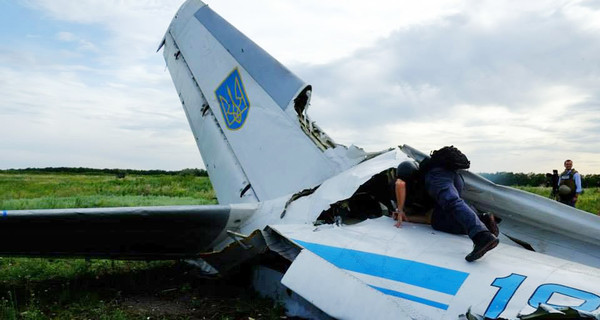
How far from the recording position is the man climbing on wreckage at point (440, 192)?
3.80 meters

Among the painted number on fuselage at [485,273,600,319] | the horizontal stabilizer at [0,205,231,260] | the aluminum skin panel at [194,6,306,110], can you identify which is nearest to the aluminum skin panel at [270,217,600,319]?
the painted number on fuselage at [485,273,600,319]

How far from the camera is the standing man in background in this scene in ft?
34.7

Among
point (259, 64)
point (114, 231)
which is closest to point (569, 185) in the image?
point (259, 64)

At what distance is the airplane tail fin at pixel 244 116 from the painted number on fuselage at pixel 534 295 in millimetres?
2203

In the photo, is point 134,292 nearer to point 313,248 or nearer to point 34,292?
point 34,292

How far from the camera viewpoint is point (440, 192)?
3.97m

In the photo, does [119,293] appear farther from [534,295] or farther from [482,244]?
[534,295]

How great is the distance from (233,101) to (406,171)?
9.90 ft

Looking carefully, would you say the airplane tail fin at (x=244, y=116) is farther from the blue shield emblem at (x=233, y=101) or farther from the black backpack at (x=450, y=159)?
Result: the black backpack at (x=450, y=159)

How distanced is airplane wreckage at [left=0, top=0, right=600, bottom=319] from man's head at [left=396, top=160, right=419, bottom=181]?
228 millimetres

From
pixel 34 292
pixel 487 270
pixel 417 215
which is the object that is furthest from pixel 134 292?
pixel 487 270

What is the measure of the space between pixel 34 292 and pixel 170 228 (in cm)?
185

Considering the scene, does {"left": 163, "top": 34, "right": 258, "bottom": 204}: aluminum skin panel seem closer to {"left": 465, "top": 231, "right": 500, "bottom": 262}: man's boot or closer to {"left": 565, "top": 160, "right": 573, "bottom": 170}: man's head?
{"left": 465, "top": 231, "right": 500, "bottom": 262}: man's boot

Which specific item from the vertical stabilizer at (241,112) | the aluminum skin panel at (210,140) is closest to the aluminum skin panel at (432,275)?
the vertical stabilizer at (241,112)
